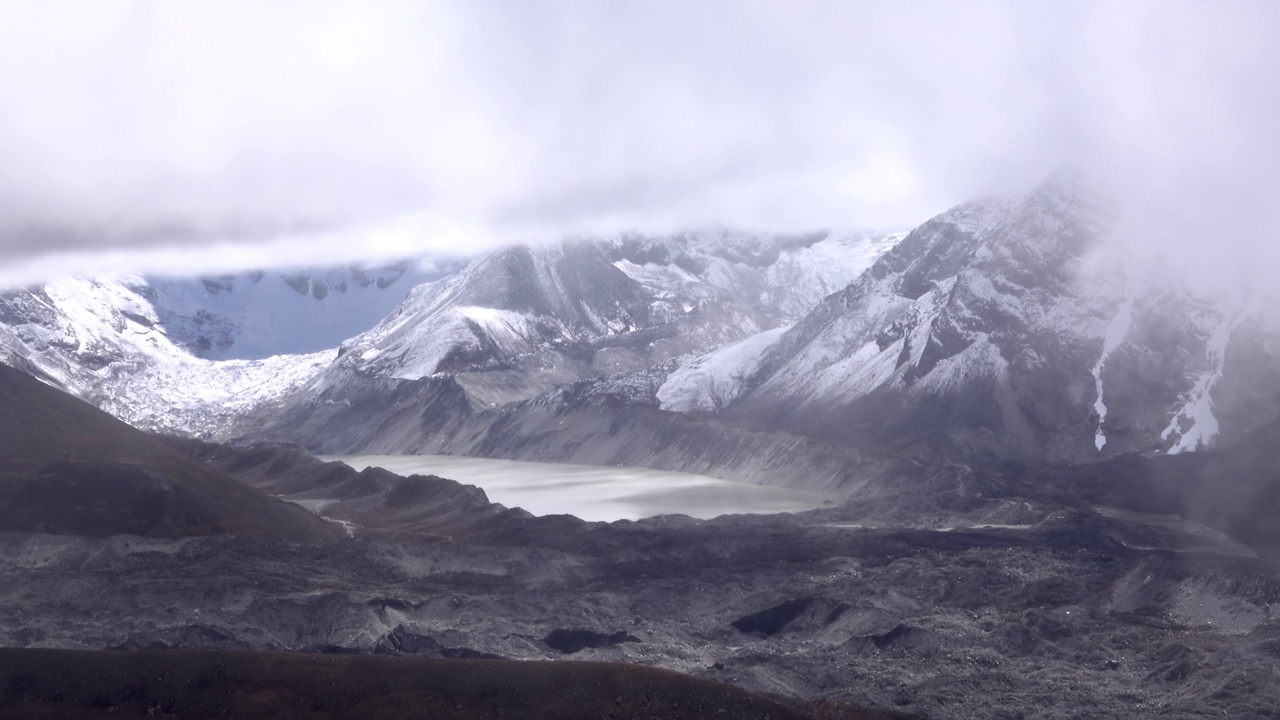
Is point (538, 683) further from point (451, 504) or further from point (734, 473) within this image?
point (734, 473)

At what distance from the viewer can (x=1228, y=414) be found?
174 metres

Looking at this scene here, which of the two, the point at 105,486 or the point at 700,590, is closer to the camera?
the point at 700,590

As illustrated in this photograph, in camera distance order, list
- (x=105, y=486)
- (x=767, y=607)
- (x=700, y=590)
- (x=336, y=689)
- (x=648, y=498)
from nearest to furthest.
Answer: (x=336, y=689) < (x=767, y=607) < (x=700, y=590) < (x=105, y=486) < (x=648, y=498)

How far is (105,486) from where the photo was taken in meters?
115

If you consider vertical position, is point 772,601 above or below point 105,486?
below

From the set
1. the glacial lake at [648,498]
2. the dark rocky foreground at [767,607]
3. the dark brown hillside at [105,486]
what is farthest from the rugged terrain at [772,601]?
the glacial lake at [648,498]

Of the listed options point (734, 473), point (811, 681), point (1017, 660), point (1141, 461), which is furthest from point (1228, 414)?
point (811, 681)

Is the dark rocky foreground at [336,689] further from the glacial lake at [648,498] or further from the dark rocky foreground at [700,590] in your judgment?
the glacial lake at [648,498]

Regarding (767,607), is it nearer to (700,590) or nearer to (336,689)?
(700,590)

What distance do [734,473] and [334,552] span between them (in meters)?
93.1

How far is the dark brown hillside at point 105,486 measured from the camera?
110375 mm

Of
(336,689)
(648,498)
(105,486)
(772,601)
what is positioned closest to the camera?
(336,689)

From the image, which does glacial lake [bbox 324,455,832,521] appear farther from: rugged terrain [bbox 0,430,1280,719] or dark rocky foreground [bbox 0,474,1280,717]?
dark rocky foreground [bbox 0,474,1280,717]

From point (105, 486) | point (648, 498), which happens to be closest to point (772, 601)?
point (105, 486)
